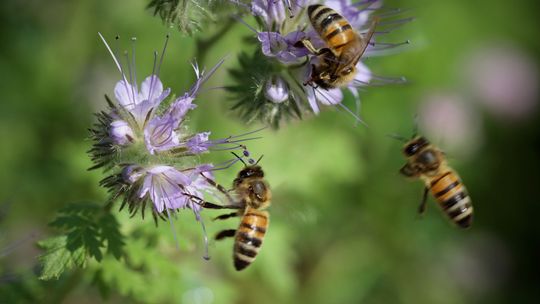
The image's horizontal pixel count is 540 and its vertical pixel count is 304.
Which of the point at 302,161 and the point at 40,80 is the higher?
the point at 40,80

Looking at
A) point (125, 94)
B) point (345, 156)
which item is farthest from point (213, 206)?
point (345, 156)

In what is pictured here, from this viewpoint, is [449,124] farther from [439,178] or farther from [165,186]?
[165,186]

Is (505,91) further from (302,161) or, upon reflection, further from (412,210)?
(302,161)

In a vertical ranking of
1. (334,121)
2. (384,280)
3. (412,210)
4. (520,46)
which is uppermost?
(520,46)

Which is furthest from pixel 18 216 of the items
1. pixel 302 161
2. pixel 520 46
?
pixel 520 46

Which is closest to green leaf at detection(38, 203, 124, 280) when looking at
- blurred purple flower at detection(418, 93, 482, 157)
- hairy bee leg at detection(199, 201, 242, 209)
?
hairy bee leg at detection(199, 201, 242, 209)

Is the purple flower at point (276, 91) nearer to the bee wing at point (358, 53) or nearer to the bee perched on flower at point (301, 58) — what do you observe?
the bee perched on flower at point (301, 58)

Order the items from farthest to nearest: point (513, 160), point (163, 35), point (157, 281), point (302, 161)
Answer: point (513, 160) < point (163, 35) < point (302, 161) < point (157, 281)

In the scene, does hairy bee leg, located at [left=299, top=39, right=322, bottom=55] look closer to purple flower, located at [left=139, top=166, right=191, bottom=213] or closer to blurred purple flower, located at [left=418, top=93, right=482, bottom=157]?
purple flower, located at [left=139, top=166, right=191, bottom=213]
